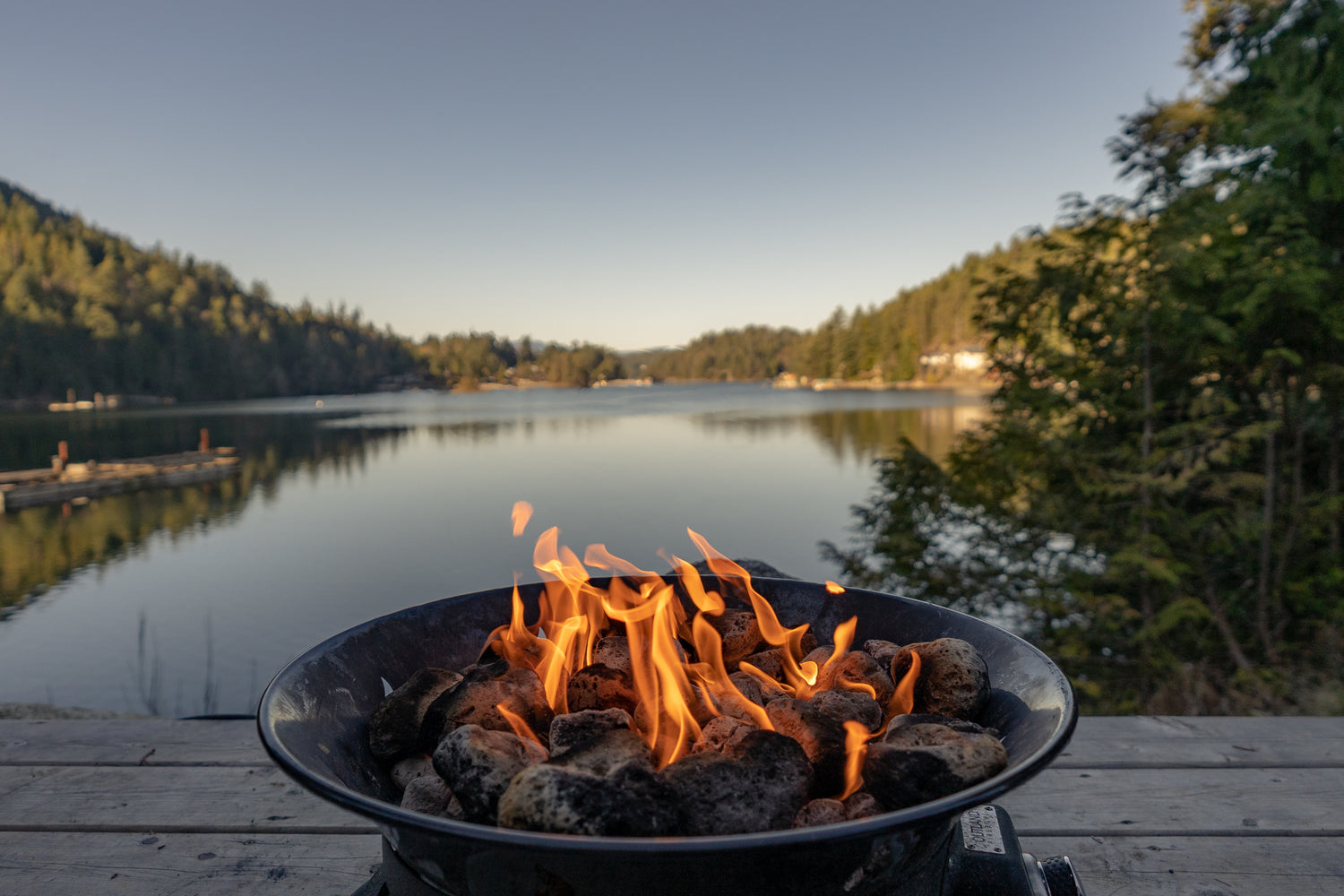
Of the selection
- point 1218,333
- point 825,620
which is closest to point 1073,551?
point 1218,333

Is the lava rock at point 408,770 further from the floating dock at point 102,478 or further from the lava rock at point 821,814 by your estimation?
the floating dock at point 102,478

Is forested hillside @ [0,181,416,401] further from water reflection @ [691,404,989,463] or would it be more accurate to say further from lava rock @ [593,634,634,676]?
lava rock @ [593,634,634,676]

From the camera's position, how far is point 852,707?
52.2 inches

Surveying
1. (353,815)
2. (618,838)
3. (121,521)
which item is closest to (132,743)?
(353,815)

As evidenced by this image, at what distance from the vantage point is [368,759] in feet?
4.04

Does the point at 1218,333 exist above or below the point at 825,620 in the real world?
above

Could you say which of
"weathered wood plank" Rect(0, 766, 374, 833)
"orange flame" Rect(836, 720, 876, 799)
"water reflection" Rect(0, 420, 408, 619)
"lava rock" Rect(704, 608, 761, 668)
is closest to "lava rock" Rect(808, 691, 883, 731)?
"orange flame" Rect(836, 720, 876, 799)

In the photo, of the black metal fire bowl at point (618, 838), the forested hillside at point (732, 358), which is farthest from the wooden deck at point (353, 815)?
the forested hillside at point (732, 358)

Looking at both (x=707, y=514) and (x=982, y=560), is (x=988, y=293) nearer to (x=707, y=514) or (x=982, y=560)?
(x=982, y=560)

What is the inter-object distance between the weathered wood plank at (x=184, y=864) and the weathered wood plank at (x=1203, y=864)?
1.73m

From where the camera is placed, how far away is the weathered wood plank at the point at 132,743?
7.17ft

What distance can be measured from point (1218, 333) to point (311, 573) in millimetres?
16960

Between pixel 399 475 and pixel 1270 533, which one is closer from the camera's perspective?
pixel 1270 533

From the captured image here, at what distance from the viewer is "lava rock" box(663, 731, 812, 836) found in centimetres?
95
